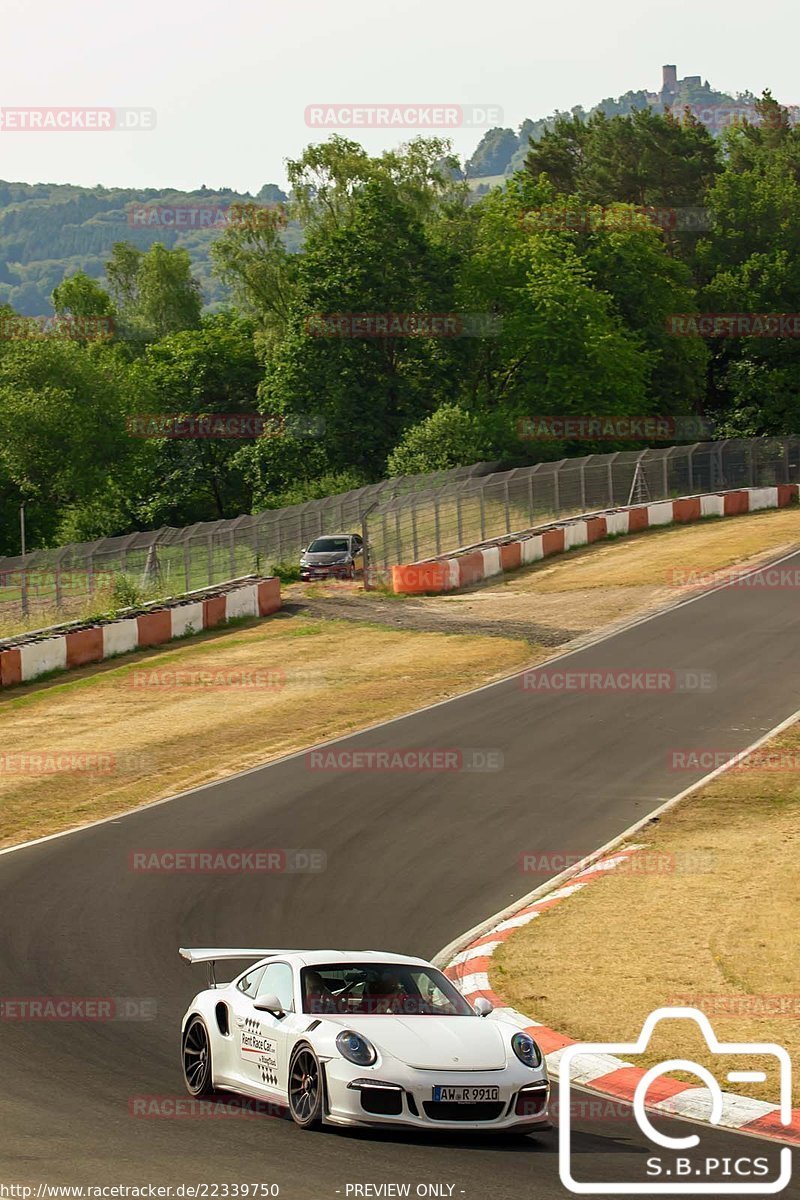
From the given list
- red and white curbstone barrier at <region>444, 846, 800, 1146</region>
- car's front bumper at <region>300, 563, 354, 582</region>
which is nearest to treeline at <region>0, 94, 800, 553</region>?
car's front bumper at <region>300, 563, 354, 582</region>

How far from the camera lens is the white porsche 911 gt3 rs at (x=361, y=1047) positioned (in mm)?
10047

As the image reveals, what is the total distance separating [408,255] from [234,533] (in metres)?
30.1

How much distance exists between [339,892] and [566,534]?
33.6 metres

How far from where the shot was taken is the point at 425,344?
7188cm

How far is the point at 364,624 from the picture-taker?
1620 inches

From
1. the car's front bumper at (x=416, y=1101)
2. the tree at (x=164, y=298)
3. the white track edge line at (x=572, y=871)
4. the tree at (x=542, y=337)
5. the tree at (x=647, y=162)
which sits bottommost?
the white track edge line at (x=572, y=871)

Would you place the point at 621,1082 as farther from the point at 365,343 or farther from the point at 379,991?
the point at 365,343

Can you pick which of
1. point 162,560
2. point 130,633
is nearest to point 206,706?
point 130,633

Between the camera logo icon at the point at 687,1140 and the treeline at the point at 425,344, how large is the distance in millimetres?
52768

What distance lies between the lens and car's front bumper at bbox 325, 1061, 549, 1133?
9.99 m

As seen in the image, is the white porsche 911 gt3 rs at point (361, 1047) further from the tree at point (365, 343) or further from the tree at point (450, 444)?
the tree at point (365, 343)

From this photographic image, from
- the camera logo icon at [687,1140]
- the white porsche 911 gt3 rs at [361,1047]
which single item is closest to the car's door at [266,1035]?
the white porsche 911 gt3 rs at [361,1047]

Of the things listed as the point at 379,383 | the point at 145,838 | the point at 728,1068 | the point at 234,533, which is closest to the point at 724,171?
the point at 379,383

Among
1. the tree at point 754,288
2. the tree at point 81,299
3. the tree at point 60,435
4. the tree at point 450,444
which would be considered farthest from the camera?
the tree at point 81,299
